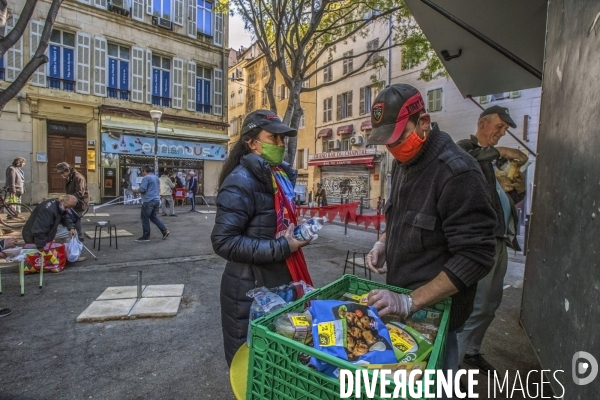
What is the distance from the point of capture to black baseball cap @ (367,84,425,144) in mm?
1381

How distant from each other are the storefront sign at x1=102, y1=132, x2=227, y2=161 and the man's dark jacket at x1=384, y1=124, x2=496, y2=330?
1918 cm

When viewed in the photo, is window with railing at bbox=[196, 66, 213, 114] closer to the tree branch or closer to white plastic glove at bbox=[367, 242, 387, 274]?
the tree branch

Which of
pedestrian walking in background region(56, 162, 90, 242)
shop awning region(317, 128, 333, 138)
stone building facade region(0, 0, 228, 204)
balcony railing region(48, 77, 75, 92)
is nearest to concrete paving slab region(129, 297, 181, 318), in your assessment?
pedestrian walking in background region(56, 162, 90, 242)

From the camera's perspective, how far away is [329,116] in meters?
27.6

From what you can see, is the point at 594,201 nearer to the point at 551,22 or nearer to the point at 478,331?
the point at 551,22

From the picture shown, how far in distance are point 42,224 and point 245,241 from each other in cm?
493

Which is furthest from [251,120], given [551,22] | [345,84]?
[345,84]

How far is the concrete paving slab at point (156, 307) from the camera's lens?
3781 millimetres

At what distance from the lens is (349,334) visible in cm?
98

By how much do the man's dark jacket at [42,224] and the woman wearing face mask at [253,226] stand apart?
4.62 meters

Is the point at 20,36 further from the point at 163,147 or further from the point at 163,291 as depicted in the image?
the point at 163,147

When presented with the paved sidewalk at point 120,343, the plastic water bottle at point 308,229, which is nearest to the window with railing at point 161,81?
the paved sidewalk at point 120,343

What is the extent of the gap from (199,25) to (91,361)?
22.4 metres

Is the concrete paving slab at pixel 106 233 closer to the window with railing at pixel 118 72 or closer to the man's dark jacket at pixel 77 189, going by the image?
the man's dark jacket at pixel 77 189
